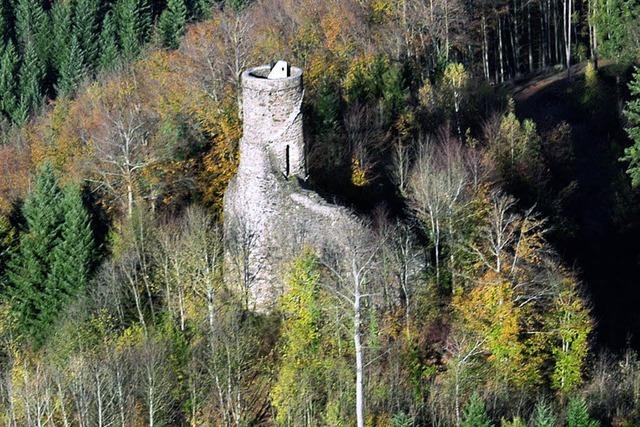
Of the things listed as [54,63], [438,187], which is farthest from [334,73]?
[54,63]

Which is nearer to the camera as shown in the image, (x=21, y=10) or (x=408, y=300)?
(x=408, y=300)

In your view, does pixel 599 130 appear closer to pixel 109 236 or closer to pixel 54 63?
pixel 109 236

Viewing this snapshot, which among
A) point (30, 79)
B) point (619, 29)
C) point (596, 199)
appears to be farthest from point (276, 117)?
point (30, 79)

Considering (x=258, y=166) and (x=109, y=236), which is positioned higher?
(x=258, y=166)

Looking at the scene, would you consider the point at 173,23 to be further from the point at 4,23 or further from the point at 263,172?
the point at 263,172

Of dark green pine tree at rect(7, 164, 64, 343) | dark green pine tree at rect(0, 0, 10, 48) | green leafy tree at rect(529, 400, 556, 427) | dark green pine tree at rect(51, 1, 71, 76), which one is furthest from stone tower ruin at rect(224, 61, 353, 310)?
dark green pine tree at rect(0, 0, 10, 48)

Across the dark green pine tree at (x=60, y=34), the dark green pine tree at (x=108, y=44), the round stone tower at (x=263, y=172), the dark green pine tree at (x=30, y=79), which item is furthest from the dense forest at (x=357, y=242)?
the dark green pine tree at (x=60, y=34)
